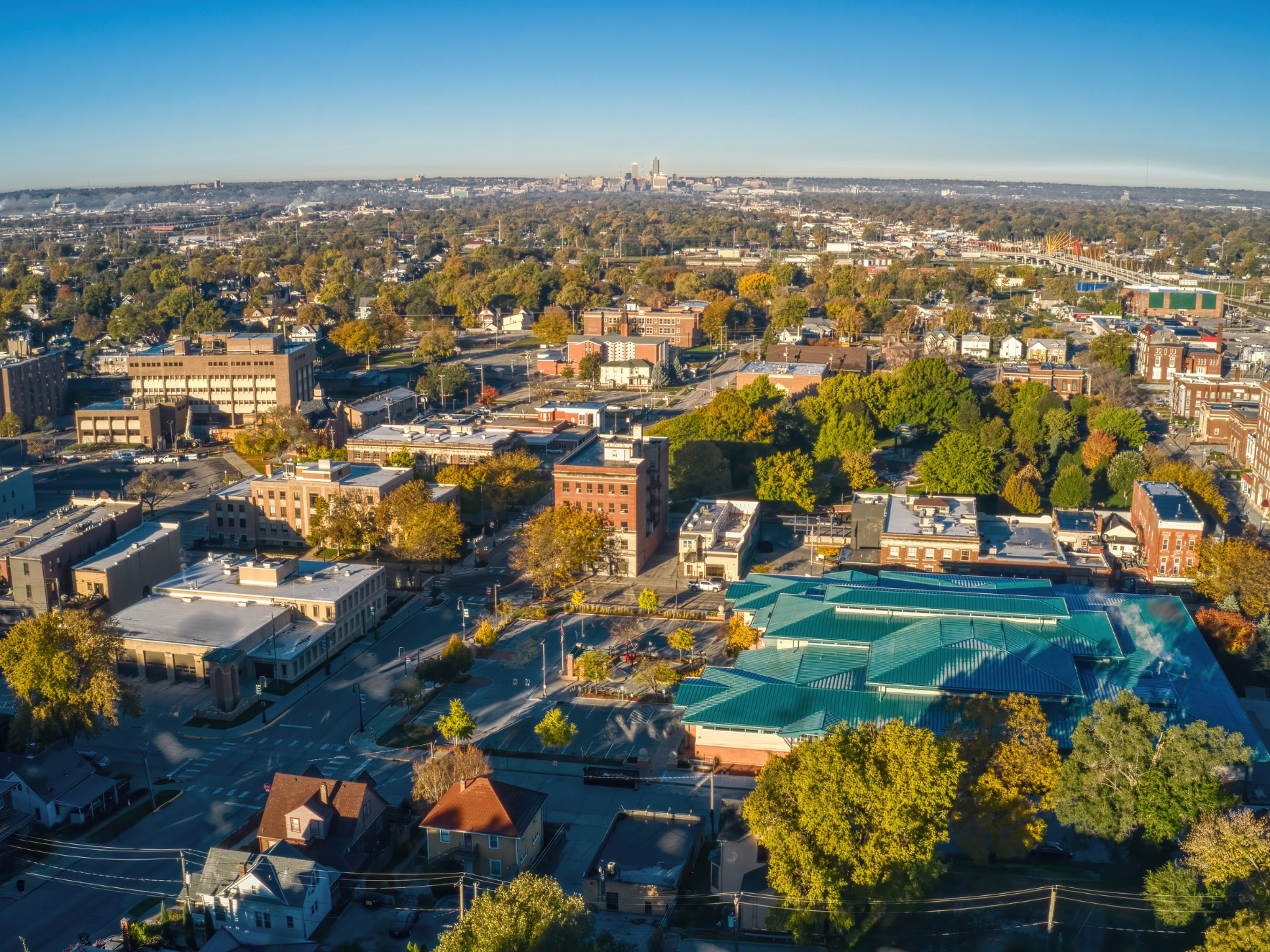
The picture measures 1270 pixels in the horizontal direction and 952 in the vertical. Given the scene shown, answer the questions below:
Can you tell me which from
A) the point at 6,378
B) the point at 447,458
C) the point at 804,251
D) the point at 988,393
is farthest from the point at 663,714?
the point at 804,251

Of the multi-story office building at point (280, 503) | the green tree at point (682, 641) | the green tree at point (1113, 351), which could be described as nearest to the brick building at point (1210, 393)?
the green tree at point (1113, 351)

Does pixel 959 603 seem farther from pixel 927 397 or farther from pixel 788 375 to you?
pixel 788 375

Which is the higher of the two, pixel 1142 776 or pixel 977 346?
pixel 977 346

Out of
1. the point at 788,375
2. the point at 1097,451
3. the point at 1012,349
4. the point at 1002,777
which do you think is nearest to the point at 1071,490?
the point at 1097,451

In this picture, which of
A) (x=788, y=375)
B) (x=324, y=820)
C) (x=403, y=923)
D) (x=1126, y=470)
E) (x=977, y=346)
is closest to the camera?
(x=403, y=923)

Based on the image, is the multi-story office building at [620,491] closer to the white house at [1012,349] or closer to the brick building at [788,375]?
the brick building at [788,375]
